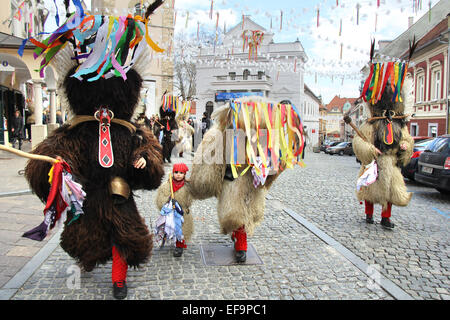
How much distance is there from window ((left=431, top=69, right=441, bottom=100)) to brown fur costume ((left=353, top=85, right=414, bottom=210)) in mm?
19597

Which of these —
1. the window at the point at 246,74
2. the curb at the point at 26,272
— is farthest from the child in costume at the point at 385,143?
the window at the point at 246,74

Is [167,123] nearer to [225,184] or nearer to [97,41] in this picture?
[225,184]

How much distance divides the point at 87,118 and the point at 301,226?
3.42 meters

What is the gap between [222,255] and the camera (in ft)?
13.3

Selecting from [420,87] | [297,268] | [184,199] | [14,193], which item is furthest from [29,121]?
[420,87]

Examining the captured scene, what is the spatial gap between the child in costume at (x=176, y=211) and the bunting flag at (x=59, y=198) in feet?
3.61

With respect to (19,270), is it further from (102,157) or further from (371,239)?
(371,239)

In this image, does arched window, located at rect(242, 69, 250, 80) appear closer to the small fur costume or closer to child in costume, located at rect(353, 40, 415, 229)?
child in costume, located at rect(353, 40, 415, 229)

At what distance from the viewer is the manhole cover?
12.6 feet

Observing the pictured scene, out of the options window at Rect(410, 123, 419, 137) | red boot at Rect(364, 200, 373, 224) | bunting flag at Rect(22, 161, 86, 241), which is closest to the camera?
bunting flag at Rect(22, 161, 86, 241)

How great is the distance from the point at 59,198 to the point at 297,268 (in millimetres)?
2338

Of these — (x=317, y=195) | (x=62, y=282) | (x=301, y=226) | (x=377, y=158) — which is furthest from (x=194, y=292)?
(x=317, y=195)

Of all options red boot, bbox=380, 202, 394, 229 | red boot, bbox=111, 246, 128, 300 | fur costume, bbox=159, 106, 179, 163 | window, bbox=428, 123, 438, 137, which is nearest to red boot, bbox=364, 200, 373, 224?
red boot, bbox=380, 202, 394, 229
